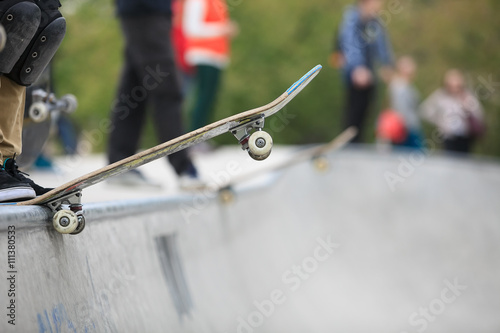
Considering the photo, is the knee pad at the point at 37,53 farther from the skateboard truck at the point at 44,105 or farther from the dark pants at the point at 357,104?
the dark pants at the point at 357,104

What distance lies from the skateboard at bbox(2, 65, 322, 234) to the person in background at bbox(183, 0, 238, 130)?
4.59 meters

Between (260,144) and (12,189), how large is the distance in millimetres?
772

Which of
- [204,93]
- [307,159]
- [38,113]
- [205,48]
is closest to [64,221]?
[38,113]

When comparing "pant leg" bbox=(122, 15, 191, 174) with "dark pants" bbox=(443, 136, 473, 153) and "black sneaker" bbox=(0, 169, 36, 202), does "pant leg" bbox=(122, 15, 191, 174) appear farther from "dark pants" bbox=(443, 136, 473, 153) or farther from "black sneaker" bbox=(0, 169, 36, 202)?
"dark pants" bbox=(443, 136, 473, 153)

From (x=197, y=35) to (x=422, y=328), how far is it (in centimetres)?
389

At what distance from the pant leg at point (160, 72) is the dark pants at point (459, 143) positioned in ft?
21.7

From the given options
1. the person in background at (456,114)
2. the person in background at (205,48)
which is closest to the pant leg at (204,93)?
the person in background at (205,48)

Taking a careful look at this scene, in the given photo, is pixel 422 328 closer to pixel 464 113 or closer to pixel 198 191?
pixel 198 191

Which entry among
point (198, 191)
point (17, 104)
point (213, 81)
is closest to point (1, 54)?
point (17, 104)

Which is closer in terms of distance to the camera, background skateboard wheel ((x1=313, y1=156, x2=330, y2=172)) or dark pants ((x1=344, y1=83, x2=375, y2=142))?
background skateboard wheel ((x1=313, y1=156, x2=330, y2=172))

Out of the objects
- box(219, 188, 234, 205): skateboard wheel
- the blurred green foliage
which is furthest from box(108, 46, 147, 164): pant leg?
the blurred green foliage

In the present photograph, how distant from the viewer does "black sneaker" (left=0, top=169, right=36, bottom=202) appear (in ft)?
6.87

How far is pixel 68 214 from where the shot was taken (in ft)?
6.43

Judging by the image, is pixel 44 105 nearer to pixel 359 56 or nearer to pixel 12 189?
pixel 12 189
